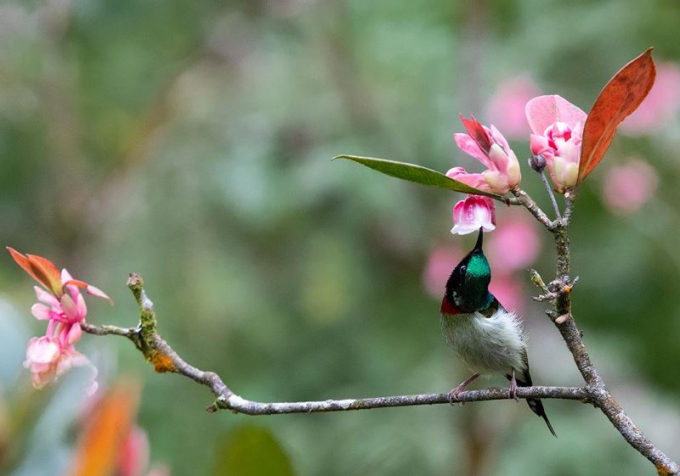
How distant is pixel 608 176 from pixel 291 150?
1191 mm

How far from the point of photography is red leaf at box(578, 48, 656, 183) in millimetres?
816

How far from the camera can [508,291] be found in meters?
2.81

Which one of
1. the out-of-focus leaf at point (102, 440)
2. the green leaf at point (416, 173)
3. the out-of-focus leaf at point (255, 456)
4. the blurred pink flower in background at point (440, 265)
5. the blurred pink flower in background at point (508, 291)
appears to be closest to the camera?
the out-of-focus leaf at point (102, 440)

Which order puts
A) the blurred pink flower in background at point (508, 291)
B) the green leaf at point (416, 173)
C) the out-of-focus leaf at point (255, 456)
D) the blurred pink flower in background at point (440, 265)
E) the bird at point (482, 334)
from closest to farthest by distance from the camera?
the green leaf at point (416, 173), the out-of-focus leaf at point (255, 456), the bird at point (482, 334), the blurred pink flower in background at point (508, 291), the blurred pink flower in background at point (440, 265)

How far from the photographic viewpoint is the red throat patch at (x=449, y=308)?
124 cm

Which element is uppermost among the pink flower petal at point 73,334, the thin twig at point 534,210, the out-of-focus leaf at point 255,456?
the pink flower petal at point 73,334

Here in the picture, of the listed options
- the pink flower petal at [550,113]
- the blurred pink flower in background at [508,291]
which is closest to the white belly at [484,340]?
the pink flower petal at [550,113]

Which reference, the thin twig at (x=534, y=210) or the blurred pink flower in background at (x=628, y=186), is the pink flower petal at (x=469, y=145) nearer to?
the thin twig at (x=534, y=210)

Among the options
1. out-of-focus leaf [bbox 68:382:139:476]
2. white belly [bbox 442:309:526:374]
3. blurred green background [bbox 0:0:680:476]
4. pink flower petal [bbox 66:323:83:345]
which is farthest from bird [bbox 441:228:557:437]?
blurred green background [bbox 0:0:680:476]

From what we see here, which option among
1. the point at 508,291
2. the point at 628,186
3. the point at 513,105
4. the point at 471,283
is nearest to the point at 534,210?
the point at 471,283

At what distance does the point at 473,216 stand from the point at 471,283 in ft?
0.89

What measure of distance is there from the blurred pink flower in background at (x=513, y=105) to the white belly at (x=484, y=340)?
1.84 metres

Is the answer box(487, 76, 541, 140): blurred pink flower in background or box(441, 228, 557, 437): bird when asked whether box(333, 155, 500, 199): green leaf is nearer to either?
box(441, 228, 557, 437): bird

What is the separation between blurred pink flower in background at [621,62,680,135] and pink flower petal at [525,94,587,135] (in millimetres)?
2252
